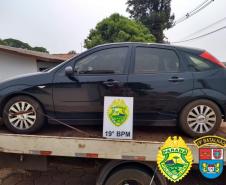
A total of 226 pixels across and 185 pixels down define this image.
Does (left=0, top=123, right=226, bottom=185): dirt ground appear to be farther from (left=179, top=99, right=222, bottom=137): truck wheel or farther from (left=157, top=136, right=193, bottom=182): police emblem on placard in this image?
(left=157, top=136, right=193, bottom=182): police emblem on placard

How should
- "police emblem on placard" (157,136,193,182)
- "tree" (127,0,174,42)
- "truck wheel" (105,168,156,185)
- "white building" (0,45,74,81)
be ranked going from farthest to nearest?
"tree" (127,0,174,42)
"white building" (0,45,74,81)
"truck wheel" (105,168,156,185)
"police emblem on placard" (157,136,193,182)

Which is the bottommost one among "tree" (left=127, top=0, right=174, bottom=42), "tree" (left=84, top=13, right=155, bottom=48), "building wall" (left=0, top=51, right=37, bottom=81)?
"building wall" (left=0, top=51, right=37, bottom=81)

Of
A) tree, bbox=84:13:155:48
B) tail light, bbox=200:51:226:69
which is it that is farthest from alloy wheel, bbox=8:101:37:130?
tree, bbox=84:13:155:48

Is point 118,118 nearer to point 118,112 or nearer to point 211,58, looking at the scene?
point 118,112

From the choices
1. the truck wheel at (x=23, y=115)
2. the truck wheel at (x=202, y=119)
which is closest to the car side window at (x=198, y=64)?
the truck wheel at (x=202, y=119)

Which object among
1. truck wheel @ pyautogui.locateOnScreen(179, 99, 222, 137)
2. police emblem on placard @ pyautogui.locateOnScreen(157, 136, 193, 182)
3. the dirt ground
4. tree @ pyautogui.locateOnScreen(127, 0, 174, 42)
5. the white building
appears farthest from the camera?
tree @ pyautogui.locateOnScreen(127, 0, 174, 42)

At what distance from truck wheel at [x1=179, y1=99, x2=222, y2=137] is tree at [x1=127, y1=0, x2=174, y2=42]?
2454 centimetres

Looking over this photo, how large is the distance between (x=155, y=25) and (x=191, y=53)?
26297mm

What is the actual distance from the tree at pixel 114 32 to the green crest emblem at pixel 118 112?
547 inches

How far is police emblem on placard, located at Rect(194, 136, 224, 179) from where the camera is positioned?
3033 millimetres

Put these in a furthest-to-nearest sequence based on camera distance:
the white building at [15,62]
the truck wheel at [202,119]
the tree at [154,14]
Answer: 1. the tree at [154,14]
2. the white building at [15,62]
3. the truck wheel at [202,119]

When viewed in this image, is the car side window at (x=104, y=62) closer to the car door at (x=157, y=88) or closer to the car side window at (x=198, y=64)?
the car door at (x=157, y=88)

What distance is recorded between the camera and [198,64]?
3566 millimetres

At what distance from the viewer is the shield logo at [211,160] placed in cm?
303
